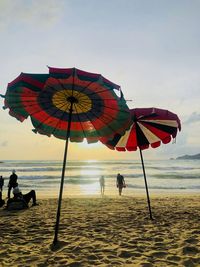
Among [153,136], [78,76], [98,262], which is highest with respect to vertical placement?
[78,76]

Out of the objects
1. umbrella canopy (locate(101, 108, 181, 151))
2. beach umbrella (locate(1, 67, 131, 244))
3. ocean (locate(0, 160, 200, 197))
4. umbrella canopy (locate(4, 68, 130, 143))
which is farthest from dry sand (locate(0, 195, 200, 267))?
ocean (locate(0, 160, 200, 197))

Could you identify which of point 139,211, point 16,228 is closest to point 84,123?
point 16,228

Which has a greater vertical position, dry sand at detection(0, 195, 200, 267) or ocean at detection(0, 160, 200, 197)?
ocean at detection(0, 160, 200, 197)

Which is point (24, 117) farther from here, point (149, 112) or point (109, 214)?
point (109, 214)

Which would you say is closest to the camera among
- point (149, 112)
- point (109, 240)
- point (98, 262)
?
point (98, 262)

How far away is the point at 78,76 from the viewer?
19.9 ft

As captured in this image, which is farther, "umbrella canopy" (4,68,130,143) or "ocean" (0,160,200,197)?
"ocean" (0,160,200,197)

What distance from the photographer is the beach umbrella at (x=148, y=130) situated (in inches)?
379

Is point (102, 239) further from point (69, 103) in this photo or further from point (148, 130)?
point (148, 130)

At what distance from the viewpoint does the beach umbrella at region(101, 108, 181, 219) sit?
31.6 feet

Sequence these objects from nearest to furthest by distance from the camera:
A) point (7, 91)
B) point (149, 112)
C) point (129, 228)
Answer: point (7, 91), point (129, 228), point (149, 112)

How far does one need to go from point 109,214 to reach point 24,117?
5470 mm

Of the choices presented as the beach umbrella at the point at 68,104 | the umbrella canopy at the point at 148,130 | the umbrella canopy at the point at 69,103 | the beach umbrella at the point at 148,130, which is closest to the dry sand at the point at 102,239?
the beach umbrella at the point at 68,104

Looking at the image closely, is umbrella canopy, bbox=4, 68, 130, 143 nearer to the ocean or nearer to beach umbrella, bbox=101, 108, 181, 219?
beach umbrella, bbox=101, 108, 181, 219
